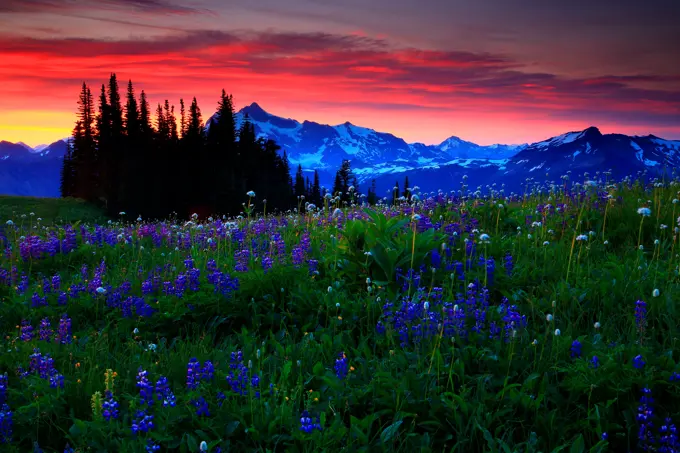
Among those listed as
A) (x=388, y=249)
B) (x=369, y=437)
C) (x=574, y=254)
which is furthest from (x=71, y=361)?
(x=574, y=254)

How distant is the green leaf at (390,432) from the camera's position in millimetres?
2988

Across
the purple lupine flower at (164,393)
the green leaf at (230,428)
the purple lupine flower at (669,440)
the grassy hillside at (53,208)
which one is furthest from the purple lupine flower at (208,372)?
the grassy hillside at (53,208)

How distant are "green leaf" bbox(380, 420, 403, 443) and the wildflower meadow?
0.4 inches

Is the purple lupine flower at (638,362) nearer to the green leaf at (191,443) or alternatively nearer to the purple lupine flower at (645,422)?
the purple lupine flower at (645,422)

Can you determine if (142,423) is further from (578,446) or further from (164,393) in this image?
(578,446)

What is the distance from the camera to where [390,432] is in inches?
119

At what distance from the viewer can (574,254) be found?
655 cm

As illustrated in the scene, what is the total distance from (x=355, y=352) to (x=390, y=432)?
116 cm

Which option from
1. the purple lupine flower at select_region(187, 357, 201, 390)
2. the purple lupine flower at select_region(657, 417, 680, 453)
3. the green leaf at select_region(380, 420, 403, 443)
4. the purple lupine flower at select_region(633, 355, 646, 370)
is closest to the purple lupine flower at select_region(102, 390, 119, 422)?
the purple lupine flower at select_region(187, 357, 201, 390)

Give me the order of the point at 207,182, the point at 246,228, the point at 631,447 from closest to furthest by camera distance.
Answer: the point at 631,447 < the point at 246,228 < the point at 207,182

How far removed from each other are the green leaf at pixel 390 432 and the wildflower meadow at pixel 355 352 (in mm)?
10

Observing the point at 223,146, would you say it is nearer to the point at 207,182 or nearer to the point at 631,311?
the point at 207,182

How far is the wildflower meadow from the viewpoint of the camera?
311cm

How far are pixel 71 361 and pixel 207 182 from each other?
64914 mm
